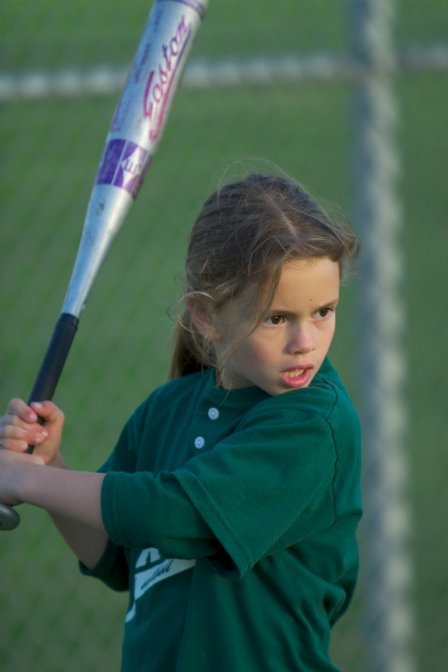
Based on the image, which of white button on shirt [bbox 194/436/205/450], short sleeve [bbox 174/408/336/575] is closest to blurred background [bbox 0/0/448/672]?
white button on shirt [bbox 194/436/205/450]

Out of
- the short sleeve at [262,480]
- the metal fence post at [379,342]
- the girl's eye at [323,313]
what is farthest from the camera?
the metal fence post at [379,342]

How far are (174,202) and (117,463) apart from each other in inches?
256

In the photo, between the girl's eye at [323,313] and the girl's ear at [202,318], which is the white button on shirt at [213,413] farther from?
the girl's eye at [323,313]

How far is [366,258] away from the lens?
330cm

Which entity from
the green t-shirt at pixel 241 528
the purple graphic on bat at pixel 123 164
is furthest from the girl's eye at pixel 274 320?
the purple graphic on bat at pixel 123 164

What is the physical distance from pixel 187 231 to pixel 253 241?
213 centimetres

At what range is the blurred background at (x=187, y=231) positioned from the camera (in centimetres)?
330

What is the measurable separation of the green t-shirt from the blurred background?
1.00ft

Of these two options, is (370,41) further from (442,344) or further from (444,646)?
(442,344)

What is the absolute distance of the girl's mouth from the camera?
1900mm

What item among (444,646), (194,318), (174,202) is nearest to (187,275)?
(194,318)

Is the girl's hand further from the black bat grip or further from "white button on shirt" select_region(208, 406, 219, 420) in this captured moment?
"white button on shirt" select_region(208, 406, 219, 420)

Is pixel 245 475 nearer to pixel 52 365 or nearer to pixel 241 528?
pixel 241 528

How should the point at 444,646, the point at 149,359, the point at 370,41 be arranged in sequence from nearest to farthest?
the point at 370,41 < the point at 444,646 < the point at 149,359
